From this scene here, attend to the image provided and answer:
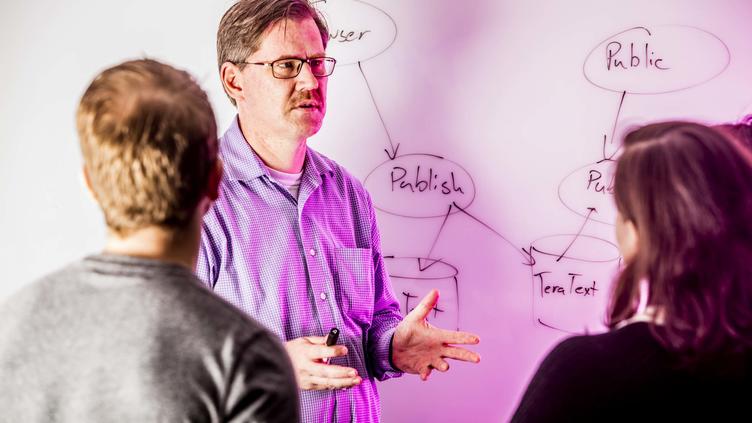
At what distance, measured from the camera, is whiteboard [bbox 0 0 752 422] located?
1656mm

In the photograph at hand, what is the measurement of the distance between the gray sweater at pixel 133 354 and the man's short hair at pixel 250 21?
0.88 m

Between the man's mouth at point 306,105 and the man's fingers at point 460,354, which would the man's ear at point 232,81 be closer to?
the man's mouth at point 306,105

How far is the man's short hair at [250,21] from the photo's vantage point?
1480 millimetres

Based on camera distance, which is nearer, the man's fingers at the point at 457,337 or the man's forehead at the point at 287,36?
the man's fingers at the point at 457,337

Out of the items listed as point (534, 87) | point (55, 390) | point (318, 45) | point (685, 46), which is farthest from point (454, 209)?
point (55, 390)

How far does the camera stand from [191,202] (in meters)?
0.77

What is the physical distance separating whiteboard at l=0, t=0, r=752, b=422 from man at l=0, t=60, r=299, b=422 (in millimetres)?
1006

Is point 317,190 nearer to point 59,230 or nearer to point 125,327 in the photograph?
point 59,230

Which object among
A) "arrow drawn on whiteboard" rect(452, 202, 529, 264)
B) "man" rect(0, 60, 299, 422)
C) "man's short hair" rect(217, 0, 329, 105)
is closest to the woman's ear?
"man" rect(0, 60, 299, 422)

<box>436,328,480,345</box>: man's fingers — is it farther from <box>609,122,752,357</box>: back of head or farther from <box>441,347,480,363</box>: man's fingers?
<box>609,122,752,357</box>: back of head

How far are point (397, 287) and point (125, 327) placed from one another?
110cm

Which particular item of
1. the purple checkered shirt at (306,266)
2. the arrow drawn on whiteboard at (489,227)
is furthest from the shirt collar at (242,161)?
the arrow drawn on whiteboard at (489,227)

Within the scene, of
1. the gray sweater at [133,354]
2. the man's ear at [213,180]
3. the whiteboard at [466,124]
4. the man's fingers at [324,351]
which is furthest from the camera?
the whiteboard at [466,124]

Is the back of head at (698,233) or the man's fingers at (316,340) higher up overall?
the back of head at (698,233)
